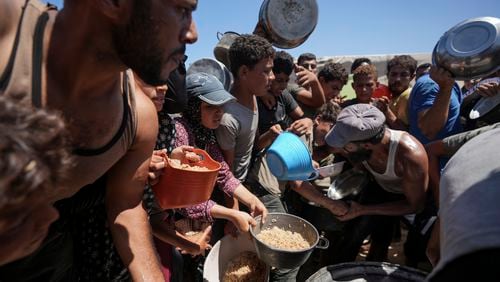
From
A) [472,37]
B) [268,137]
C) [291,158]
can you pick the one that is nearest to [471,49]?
[472,37]

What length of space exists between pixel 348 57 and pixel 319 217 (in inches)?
486

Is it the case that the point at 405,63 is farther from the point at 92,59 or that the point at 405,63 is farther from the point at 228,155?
the point at 92,59

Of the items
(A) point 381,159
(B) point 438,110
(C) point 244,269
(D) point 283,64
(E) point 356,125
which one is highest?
(D) point 283,64

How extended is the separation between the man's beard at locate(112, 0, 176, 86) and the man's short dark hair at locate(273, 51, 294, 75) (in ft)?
9.53

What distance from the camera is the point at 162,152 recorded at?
183 cm

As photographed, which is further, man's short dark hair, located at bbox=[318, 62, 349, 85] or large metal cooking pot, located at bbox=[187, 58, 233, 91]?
man's short dark hair, located at bbox=[318, 62, 349, 85]

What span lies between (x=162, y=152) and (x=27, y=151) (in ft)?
3.65

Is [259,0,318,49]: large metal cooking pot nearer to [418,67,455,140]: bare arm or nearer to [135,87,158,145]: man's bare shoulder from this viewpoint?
[418,67,455,140]: bare arm

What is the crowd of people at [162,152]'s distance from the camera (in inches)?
29.8

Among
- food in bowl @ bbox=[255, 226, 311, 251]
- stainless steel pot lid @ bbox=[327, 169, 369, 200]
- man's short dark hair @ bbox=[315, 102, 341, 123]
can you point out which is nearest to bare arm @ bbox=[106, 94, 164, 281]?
food in bowl @ bbox=[255, 226, 311, 251]

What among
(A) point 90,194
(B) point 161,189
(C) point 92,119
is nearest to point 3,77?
(C) point 92,119

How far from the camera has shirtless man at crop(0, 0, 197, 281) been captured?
1.11 m

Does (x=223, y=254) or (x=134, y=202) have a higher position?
(x=134, y=202)

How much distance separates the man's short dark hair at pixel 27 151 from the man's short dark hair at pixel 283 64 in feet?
11.1
